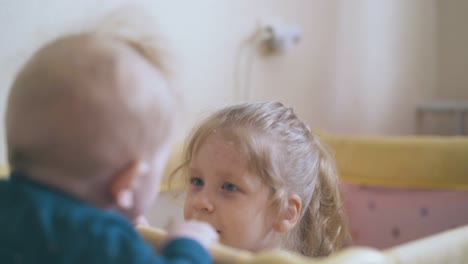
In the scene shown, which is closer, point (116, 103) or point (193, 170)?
point (116, 103)

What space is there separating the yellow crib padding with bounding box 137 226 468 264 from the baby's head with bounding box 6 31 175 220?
100 millimetres

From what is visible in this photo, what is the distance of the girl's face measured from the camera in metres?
0.92

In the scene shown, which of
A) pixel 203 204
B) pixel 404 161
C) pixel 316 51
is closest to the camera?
pixel 203 204

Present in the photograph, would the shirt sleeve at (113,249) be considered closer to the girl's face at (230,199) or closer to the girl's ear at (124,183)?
the girl's ear at (124,183)

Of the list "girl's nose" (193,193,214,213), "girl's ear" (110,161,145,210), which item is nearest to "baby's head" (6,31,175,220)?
"girl's ear" (110,161,145,210)

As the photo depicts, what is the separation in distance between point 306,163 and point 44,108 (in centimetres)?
60

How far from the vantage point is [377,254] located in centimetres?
55

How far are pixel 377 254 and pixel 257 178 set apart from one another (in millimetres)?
402

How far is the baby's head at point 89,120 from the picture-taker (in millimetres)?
513

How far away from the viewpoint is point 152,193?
58 centimetres

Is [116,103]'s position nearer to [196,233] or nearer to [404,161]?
[196,233]

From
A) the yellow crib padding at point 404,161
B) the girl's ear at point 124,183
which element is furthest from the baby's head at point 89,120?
the yellow crib padding at point 404,161

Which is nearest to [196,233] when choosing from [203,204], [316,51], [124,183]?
[124,183]

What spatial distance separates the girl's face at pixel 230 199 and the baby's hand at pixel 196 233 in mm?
318
